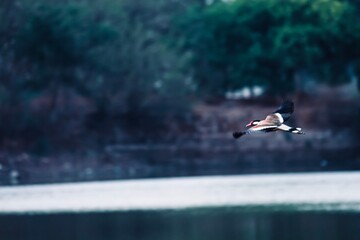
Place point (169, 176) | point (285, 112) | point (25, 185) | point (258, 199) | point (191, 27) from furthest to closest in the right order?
point (191, 27), point (169, 176), point (25, 185), point (258, 199), point (285, 112)

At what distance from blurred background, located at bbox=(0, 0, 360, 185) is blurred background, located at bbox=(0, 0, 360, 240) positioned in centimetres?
7

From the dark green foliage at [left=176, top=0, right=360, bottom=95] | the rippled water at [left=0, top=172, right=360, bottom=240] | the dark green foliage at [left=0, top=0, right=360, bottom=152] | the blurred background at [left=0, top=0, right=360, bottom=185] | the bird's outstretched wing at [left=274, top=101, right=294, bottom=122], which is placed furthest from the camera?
the dark green foliage at [left=176, top=0, right=360, bottom=95]

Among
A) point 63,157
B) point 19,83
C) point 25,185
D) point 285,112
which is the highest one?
point 19,83

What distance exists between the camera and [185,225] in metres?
24.3

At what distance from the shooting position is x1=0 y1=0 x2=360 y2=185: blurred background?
1825 inches

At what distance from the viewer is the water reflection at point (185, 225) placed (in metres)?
22.0

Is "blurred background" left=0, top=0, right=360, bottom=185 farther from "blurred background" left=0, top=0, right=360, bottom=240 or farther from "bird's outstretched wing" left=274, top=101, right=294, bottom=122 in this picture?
"bird's outstretched wing" left=274, top=101, right=294, bottom=122

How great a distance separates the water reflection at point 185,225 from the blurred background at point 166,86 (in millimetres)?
17369

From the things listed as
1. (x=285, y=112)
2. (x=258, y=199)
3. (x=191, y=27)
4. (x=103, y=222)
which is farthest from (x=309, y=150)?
(x=285, y=112)

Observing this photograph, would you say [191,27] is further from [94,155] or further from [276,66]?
[94,155]

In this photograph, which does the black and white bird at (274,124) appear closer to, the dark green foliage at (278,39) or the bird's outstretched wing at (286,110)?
the bird's outstretched wing at (286,110)

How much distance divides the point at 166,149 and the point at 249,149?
14.7 feet

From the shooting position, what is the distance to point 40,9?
4678 cm

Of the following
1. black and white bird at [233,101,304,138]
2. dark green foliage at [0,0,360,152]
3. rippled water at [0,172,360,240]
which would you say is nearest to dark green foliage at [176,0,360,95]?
dark green foliage at [0,0,360,152]
